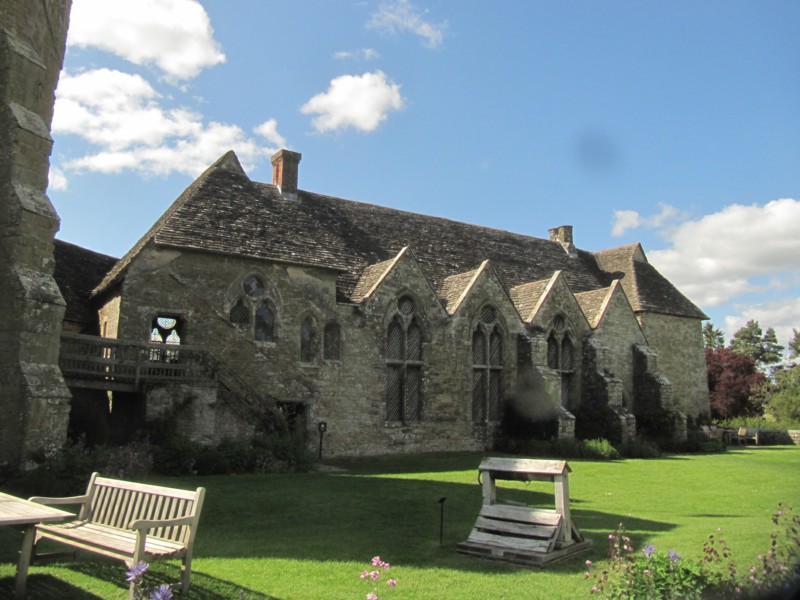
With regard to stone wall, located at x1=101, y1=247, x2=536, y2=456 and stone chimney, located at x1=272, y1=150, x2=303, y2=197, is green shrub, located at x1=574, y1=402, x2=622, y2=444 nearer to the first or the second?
stone wall, located at x1=101, y1=247, x2=536, y2=456

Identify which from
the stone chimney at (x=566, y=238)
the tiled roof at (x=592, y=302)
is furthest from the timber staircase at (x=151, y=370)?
the stone chimney at (x=566, y=238)

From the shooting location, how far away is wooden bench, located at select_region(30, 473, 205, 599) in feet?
22.0

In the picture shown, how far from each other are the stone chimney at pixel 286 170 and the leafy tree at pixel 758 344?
3084 inches

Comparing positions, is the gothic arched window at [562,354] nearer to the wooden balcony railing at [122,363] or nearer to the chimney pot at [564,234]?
the chimney pot at [564,234]

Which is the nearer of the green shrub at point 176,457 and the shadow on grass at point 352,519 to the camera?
the shadow on grass at point 352,519

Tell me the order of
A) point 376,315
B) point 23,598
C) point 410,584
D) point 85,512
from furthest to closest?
1. point 376,315
2. point 85,512
3. point 410,584
4. point 23,598

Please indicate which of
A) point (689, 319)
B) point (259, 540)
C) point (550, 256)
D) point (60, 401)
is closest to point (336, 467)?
point (60, 401)

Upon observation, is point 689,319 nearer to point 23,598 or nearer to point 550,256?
point 550,256

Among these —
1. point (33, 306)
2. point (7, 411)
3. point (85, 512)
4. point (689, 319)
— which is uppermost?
point (689, 319)

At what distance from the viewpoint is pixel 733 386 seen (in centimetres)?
5356

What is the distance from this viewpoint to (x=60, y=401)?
45.8 feet

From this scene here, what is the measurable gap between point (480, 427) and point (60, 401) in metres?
16.3

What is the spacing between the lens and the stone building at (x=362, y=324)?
20922mm

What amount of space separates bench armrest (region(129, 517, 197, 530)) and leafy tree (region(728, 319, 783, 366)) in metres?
93.4
